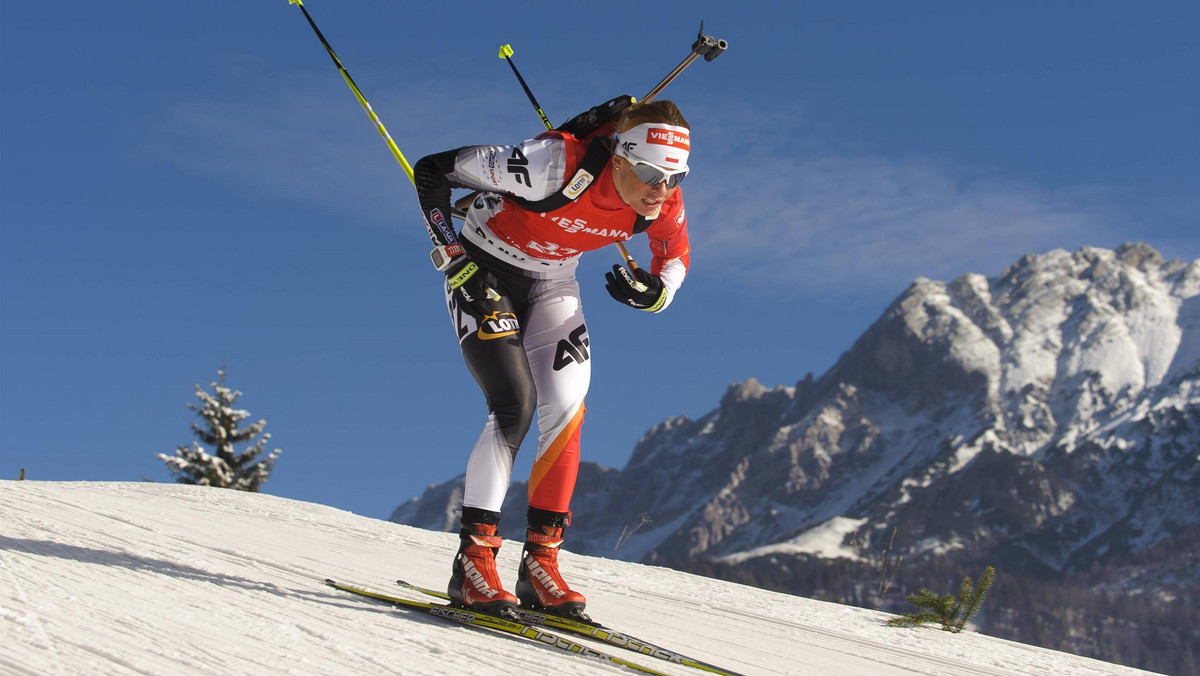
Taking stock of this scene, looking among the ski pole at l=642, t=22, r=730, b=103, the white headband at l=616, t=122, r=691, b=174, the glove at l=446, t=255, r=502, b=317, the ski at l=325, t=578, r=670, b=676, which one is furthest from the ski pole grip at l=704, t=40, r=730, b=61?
the ski at l=325, t=578, r=670, b=676

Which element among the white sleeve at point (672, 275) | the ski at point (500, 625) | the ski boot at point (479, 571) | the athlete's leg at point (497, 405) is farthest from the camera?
the white sleeve at point (672, 275)

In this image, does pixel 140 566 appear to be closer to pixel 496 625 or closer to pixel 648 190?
pixel 496 625

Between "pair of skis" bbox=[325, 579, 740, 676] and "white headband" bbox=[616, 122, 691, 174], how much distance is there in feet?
6.97

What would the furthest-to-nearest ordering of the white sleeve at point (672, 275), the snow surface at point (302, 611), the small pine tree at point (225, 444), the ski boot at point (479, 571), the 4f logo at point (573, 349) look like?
1. the small pine tree at point (225, 444)
2. the white sleeve at point (672, 275)
3. the 4f logo at point (573, 349)
4. the ski boot at point (479, 571)
5. the snow surface at point (302, 611)

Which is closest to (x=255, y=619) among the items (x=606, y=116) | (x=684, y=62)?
(x=606, y=116)

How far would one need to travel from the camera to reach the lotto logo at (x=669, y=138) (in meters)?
5.32

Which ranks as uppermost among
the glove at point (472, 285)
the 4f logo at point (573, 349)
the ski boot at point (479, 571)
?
the glove at point (472, 285)

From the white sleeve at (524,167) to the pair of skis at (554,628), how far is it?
75.8 inches

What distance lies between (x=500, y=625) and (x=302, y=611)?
0.78m

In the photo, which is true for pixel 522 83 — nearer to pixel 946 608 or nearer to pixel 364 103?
pixel 364 103

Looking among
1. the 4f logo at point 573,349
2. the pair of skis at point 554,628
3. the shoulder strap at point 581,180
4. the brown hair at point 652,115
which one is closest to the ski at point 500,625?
the pair of skis at point 554,628

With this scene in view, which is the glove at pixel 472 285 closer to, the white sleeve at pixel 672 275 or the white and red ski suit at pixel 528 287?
the white and red ski suit at pixel 528 287

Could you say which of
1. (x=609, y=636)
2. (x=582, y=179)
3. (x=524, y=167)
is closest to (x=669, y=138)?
(x=582, y=179)

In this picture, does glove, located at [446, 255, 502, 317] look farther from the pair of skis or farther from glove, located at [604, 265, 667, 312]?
the pair of skis
